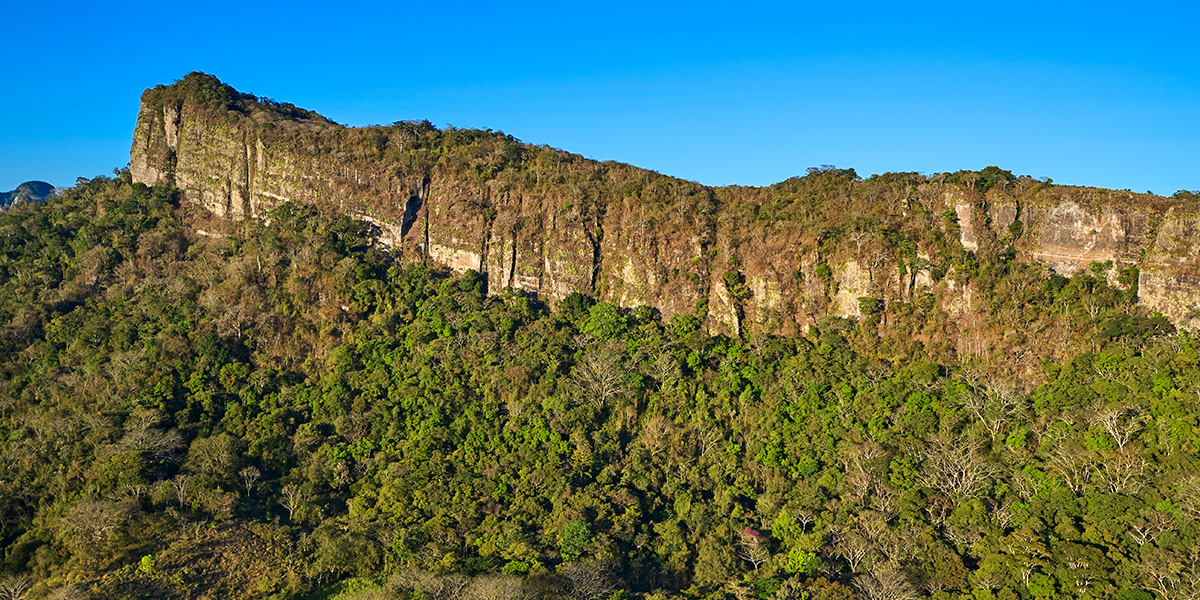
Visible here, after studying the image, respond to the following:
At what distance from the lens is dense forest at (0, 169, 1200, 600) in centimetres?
A: 3753

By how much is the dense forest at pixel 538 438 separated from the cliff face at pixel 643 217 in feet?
5.49

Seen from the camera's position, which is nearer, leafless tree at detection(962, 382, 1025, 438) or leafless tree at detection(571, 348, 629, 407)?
leafless tree at detection(962, 382, 1025, 438)

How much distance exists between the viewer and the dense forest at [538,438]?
37.5 m

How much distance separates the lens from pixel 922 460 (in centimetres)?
4569

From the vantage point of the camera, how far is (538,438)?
50250 mm

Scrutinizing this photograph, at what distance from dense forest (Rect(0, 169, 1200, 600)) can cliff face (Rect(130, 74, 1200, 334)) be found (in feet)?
5.49

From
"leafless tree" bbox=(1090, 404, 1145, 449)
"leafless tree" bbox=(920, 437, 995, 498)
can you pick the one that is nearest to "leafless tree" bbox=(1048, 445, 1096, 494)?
"leafless tree" bbox=(1090, 404, 1145, 449)

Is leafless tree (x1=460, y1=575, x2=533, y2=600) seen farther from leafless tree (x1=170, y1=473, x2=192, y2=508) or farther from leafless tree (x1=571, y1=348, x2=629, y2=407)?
leafless tree (x1=571, y1=348, x2=629, y2=407)

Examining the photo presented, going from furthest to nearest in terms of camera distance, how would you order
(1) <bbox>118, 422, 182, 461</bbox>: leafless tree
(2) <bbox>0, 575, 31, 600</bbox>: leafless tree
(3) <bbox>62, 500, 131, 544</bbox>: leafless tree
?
(1) <bbox>118, 422, 182, 461</bbox>: leafless tree, (3) <bbox>62, 500, 131, 544</bbox>: leafless tree, (2) <bbox>0, 575, 31, 600</bbox>: leafless tree

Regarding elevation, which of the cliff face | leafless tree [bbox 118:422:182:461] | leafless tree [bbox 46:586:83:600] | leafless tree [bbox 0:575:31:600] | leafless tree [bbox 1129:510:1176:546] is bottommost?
leafless tree [bbox 0:575:31:600]

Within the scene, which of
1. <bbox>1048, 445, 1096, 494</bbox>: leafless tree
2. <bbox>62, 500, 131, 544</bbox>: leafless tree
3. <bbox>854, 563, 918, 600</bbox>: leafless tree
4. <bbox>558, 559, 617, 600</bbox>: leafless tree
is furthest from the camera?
<bbox>1048, 445, 1096, 494</bbox>: leafless tree

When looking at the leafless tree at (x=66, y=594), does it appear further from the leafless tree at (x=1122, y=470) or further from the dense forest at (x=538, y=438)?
the leafless tree at (x=1122, y=470)

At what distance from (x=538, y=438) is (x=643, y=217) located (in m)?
21.7

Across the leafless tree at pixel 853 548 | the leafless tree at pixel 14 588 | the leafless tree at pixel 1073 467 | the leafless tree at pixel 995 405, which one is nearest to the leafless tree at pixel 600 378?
the leafless tree at pixel 853 548
